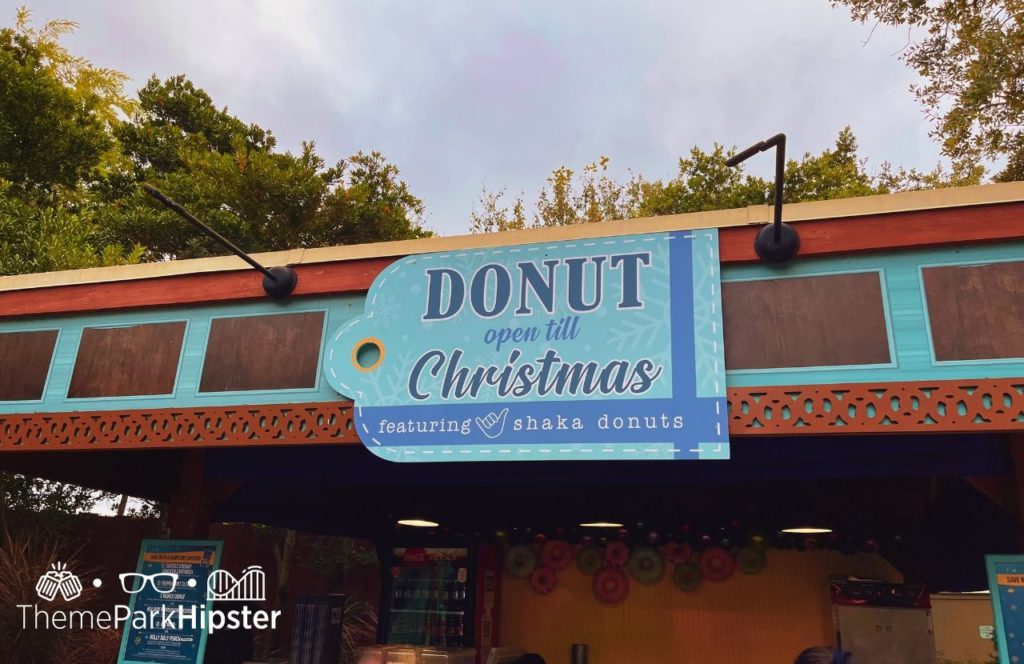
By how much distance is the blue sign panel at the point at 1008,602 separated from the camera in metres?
4.09

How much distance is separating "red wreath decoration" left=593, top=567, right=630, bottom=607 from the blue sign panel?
6005 mm

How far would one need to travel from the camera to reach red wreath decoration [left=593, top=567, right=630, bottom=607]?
9.79 m

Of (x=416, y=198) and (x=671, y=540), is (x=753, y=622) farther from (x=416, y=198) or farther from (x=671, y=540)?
(x=416, y=198)

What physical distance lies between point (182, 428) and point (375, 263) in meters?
1.85

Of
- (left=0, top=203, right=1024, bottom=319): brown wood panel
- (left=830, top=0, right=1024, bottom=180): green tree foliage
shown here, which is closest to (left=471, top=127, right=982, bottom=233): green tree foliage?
(left=830, top=0, right=1024, bottom=180): green tree foliage

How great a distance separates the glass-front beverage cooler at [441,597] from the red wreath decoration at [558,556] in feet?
2.36

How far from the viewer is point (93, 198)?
16797mm

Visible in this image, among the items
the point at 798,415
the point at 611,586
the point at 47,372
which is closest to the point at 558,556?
the point at 611,586

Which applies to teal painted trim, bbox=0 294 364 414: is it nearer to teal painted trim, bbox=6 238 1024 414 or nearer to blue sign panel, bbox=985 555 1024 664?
teal painted trim, bbox=6 238 1024 414

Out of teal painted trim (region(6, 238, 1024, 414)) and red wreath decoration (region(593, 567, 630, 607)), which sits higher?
teal painted trim (region(6, 238, 1024, 414))

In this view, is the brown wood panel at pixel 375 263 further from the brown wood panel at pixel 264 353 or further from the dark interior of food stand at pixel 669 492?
the dark interior of food stand at pixel 669 492

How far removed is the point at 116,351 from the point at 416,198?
14.3m

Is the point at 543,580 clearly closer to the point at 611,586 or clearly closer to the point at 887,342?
the point at 611,586

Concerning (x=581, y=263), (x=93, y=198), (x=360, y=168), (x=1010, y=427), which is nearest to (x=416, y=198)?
(x=360, y=168)
